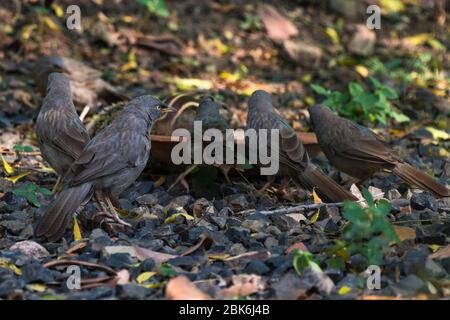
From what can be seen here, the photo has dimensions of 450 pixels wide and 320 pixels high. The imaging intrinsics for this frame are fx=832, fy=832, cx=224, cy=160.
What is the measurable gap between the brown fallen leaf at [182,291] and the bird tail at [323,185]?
2194 millimetres

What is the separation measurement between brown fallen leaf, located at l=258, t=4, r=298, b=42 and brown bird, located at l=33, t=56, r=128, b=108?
317 cm

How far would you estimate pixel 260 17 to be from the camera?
467 inches

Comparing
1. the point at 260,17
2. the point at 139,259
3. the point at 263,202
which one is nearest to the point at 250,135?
the point at 263,202

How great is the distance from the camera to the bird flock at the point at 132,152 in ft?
19.6

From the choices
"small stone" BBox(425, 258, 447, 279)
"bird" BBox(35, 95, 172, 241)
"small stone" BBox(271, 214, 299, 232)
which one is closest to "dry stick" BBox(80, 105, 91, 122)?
"bird" BBox(35, 95, 172, 241)

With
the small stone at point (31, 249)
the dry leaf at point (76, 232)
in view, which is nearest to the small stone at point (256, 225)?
the dry leaf at point (76, 232)

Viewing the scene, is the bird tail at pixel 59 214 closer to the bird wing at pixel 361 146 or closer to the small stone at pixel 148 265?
the small stone at pixel 148 265

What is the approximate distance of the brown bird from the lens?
884 centimetres

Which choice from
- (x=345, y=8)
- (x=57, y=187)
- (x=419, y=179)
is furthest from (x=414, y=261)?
(x=345, y=8)

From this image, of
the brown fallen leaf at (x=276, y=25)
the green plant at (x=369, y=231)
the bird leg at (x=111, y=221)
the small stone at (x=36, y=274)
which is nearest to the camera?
the green plant at (x=369, y=231)

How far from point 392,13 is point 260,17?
229 cm

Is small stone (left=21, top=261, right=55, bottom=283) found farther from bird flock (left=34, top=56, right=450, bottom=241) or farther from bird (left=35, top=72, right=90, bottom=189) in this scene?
bird (left=35, top=72, right=90, bottom=189)

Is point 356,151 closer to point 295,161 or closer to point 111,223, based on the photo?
point 295,161
